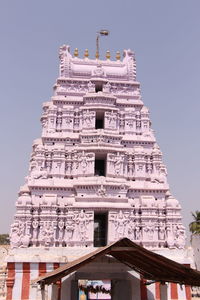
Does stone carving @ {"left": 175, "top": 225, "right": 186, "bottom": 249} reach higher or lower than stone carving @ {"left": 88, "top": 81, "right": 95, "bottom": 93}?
lower

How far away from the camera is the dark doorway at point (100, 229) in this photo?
62.5ft

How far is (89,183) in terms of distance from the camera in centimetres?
Answer: 1945

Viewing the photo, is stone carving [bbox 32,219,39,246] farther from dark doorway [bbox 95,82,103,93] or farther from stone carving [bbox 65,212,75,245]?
dark doorway [bbox 95,82,103,93]

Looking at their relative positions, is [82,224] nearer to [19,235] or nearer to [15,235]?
[19,235]

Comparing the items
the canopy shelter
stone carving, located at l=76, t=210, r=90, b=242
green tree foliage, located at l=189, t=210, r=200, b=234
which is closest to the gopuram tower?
stone carving, located at l=76, t=210, r=90, b=242

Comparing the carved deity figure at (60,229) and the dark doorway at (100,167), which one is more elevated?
the dark doorway at (100,167)

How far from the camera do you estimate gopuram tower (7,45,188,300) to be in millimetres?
18266

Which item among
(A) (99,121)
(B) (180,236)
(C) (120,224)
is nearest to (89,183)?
(C) (120,224)

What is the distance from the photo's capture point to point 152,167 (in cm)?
2173

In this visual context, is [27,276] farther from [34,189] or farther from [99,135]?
[99,135]

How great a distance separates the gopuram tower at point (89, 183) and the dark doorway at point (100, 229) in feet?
0.20

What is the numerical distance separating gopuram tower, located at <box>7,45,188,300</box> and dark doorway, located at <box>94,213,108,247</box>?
62 millimetres

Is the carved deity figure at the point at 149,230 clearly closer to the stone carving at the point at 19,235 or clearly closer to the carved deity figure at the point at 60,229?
the carved deity figure at the point at 60,229

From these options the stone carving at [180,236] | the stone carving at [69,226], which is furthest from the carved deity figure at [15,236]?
the stone carving at [180,236]
